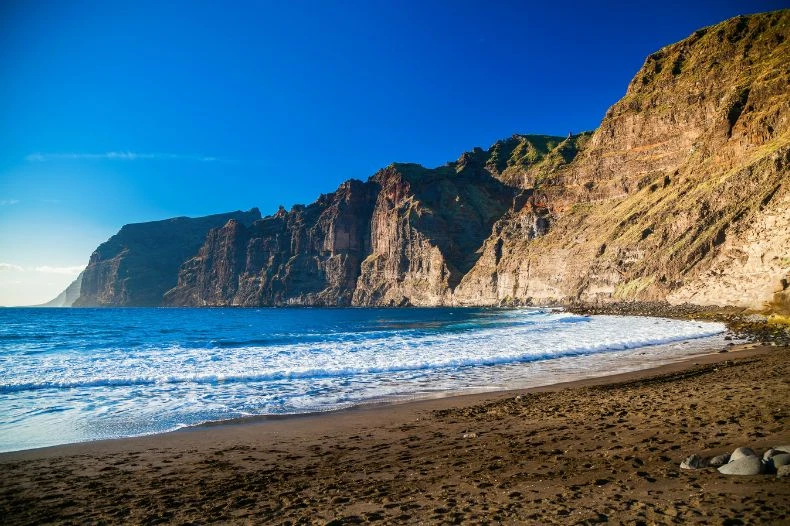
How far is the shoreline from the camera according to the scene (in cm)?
963

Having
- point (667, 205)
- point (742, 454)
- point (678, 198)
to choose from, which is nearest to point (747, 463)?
point (742, 454)

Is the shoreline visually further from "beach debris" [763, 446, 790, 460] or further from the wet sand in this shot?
"beach debris" [763, 446, 790, 460]

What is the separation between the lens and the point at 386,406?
12477 millimetres

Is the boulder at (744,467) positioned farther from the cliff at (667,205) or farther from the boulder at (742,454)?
the cliff at (667,205)

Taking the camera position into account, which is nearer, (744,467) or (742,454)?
(744,467)

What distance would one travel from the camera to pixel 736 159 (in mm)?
72562

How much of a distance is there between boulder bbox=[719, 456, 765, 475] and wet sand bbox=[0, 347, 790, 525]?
0.39 feet

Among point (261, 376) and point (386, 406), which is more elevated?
point (386, 406)

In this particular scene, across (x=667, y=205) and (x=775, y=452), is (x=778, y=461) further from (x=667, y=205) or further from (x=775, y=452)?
(x=667, y=205)

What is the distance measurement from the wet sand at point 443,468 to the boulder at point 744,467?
12 cm

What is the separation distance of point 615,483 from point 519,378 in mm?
11046

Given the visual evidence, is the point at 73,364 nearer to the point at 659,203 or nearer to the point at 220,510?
the point at 220,510

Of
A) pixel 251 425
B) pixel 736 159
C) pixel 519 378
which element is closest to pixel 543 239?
pixel 736 159

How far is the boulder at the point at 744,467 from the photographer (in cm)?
538
